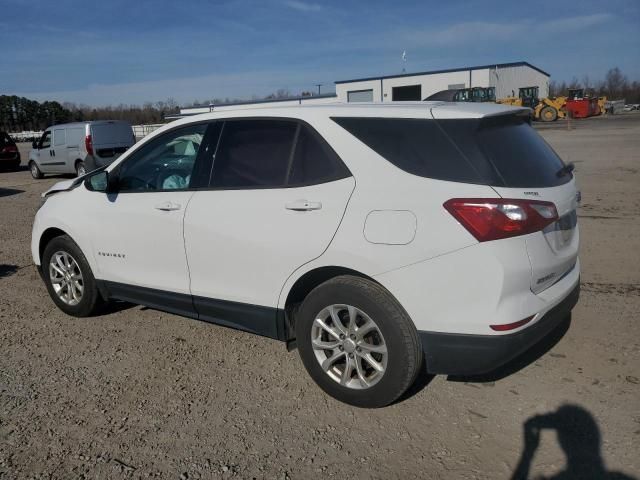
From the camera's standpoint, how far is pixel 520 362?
3850mm

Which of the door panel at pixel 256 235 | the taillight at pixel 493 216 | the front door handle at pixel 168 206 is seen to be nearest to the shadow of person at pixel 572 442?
the taillight at pixel 493 216

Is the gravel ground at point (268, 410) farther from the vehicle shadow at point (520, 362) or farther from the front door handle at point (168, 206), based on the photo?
the front door handle at point (168, 206)

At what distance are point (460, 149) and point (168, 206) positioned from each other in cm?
211

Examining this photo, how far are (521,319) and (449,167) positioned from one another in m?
0.88

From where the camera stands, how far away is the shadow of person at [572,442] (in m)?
2.66

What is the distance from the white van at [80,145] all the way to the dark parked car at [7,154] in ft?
16.8

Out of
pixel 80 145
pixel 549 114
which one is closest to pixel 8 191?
pixel 80 145

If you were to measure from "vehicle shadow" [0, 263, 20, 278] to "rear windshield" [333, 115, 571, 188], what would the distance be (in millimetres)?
5035

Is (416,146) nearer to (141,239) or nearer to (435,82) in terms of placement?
(141,239)

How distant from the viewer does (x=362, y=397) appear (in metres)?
3.28

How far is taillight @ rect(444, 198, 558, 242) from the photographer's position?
2789 mm

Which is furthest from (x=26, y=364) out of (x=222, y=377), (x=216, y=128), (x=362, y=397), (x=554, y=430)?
(x=554, y=430)

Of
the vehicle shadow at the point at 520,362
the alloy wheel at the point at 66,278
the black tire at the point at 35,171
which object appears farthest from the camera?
the black tire at the point at 35,171

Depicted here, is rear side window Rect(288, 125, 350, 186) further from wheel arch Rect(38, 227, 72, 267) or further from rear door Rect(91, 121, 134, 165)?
rear door Rect(91, 121, 134, 165)
